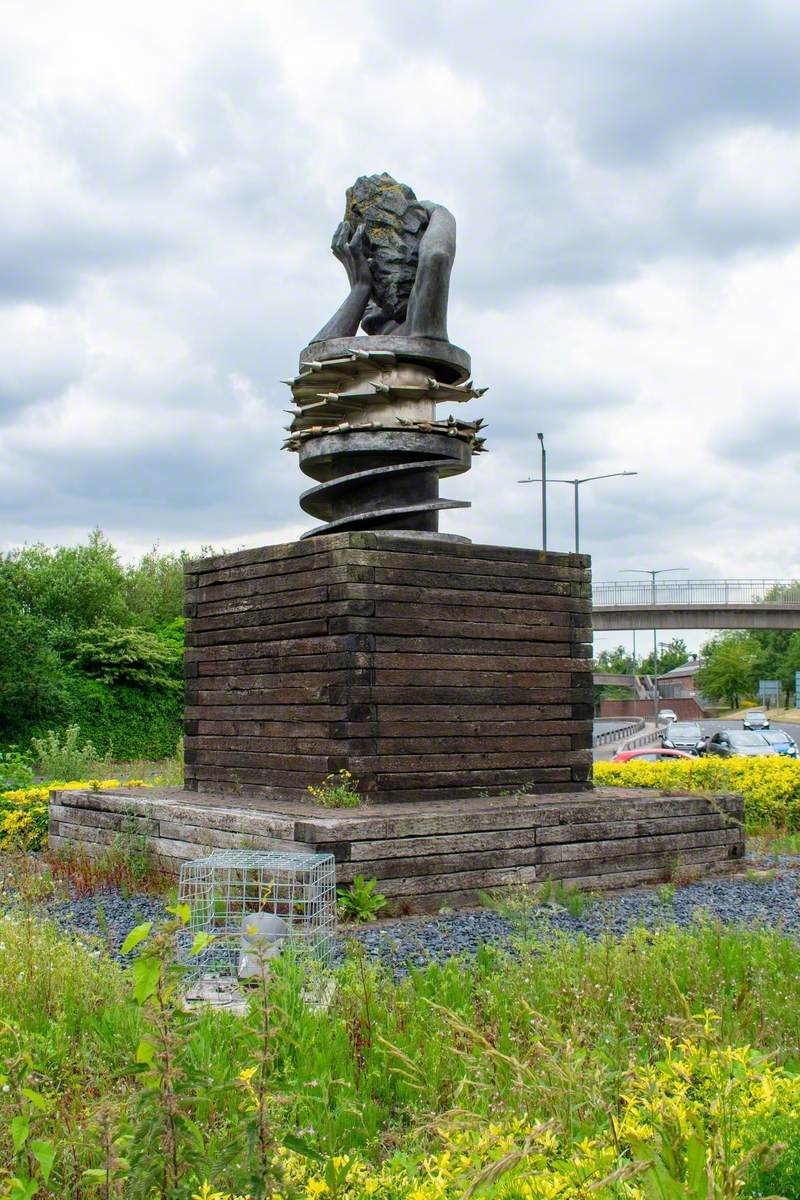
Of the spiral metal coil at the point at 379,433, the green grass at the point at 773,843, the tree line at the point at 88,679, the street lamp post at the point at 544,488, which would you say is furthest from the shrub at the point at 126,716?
the spiral metal coil at the point at 379,433

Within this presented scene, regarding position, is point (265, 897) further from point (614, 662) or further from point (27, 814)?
point (614, 662)

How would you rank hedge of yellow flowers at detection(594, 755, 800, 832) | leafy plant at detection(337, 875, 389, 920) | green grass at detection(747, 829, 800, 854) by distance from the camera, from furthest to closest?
1. hedge of yellow flowers at detection(594, 755, 800, 832)
2. green grass at detection(747, 829, 800, 854)
3. leafy plant at detection(337, 875, 389, 920)

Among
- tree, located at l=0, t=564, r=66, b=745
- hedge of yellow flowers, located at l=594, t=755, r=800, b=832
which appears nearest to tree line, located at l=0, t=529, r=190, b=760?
tree, located at l=0, t=564, r=66, b=745

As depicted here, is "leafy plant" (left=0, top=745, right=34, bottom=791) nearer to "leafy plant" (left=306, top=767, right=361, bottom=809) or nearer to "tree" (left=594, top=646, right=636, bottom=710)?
"leafy plant" (left=306, top=767, right=361, bottom=809)

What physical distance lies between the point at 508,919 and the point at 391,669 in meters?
2.59

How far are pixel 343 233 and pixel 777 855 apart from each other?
7.41 meters

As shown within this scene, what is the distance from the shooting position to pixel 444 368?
11.5m

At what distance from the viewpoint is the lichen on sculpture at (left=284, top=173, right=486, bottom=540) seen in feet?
36.2

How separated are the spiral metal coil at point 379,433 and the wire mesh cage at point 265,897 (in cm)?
395

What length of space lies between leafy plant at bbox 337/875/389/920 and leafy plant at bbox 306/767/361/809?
1.31m

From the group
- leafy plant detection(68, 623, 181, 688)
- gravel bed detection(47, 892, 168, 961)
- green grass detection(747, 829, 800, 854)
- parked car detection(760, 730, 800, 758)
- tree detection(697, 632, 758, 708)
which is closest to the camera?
gravel bed detection(47, 892, 168, 961)

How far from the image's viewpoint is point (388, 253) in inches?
454

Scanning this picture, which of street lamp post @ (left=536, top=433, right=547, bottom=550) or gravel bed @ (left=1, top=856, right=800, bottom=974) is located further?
street lamp post @ (left=536, top=433, right=547, bottom=550)

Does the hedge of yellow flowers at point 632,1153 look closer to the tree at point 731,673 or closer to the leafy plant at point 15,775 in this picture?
the leafy plant at point 15,775
